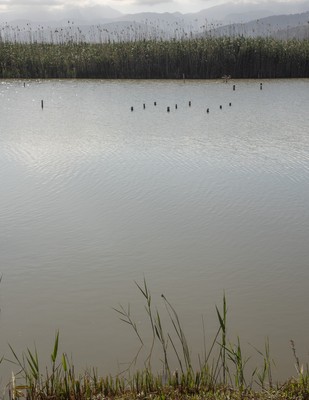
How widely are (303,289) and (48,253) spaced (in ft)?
8.32

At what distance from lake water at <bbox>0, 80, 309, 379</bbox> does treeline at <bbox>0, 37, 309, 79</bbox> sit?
10.1 metres

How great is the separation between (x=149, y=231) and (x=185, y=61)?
18.6 m

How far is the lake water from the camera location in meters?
4.59

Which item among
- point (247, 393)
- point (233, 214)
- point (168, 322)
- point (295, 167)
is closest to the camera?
point (247, 393)

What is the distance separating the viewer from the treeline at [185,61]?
79.3 ft

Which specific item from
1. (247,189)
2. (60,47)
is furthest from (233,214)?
(60,47)

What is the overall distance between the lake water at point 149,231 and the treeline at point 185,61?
10148mm

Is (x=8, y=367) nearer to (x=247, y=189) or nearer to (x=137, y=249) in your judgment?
(x=137, y=249)

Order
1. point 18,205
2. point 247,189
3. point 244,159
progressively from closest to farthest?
1. point 18,205
2. point 247,189
3. point 244,159

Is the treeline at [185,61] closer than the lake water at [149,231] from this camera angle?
No

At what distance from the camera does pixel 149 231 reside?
22.0 ft

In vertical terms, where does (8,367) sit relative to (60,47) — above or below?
below

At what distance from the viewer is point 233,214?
7.37 meters

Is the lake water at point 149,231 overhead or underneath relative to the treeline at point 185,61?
underneath
